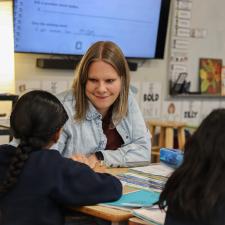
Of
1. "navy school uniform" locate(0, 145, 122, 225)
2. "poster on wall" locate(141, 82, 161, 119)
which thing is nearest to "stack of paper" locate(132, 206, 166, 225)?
"navy school uniform" locate(0, 145, 122, 225)

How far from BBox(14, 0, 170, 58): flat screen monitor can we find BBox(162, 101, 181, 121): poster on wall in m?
0.51

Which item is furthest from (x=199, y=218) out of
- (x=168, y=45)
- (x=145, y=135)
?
(x=168, y=45)

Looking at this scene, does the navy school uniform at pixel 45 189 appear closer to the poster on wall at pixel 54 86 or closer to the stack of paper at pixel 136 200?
the stack of paper at pixel 136 200

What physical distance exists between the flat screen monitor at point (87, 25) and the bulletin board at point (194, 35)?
236 mm

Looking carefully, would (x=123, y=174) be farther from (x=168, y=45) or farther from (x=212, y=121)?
(x=168, y=45)

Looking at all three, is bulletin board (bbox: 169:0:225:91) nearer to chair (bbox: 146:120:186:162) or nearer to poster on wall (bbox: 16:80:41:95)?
chair (bbox: 146:120:186:162)

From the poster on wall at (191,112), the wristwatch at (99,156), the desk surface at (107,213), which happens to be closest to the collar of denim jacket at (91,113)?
the wristwatch at (99,156)

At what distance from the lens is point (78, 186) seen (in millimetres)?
1673

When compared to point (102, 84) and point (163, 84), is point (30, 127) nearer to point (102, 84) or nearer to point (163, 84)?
point (102, 84)

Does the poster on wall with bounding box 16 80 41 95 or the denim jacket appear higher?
the poster on wall with bounding box 16 80 41 95

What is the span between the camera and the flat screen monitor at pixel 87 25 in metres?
3.43

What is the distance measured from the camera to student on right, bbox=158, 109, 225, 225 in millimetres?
1359

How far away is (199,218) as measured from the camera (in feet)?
4.50

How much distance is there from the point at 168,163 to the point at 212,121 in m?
0.86
